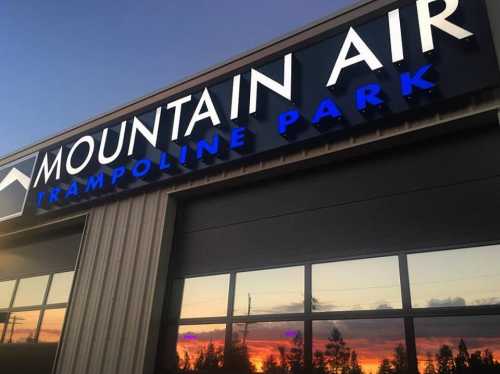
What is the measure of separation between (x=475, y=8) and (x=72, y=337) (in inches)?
422

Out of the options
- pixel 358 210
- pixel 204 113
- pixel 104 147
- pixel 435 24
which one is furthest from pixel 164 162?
pixel 435 24

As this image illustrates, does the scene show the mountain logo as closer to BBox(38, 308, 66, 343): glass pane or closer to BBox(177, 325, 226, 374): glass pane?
BBox(38, 308, 66, 343): glass pane

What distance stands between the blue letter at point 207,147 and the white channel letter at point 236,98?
65cm

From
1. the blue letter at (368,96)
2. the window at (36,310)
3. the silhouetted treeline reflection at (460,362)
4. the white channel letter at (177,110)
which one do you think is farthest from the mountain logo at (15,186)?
the silhouetted treeline reflection at (460,362)

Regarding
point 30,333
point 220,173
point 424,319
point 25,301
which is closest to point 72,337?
point 30,333

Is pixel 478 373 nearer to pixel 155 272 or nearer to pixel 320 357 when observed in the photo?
pixel 320 357

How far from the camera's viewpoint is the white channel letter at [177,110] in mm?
10475

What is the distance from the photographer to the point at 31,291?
41.4 feet

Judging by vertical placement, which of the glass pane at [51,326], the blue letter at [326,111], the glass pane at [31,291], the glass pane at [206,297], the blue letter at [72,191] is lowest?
the glass pane at [51,326]

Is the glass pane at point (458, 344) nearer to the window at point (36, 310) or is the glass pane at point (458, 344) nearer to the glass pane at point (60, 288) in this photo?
the window at point (36, 310)

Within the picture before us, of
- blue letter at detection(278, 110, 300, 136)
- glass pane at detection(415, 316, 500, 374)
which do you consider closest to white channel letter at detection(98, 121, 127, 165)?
blue letter at detection(278, 110, 300, 136)

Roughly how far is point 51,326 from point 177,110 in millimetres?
6564

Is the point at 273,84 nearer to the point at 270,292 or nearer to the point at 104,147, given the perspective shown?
the point at 270,292

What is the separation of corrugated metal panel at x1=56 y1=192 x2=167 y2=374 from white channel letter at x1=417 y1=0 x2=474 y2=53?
21.2ft
